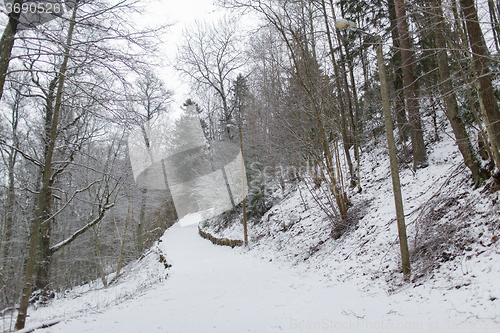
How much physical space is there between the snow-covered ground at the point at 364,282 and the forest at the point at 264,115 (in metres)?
0.22

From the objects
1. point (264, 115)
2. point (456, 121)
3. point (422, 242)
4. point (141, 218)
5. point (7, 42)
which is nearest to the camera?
point (7, 42)

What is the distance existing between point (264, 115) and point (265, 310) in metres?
9.47

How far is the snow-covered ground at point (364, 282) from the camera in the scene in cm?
359

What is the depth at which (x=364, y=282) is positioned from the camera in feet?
16.8

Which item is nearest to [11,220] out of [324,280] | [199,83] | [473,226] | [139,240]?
[139,240]

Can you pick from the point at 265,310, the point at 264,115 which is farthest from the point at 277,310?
the point at 264,115

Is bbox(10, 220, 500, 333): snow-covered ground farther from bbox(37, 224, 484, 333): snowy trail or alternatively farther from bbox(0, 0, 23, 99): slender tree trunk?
bbox(0, 0, 23, 99): slender tree trunk

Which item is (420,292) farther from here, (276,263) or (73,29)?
(73,29)

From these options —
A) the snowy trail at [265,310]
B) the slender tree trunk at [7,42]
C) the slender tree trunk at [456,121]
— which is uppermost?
the slender tree trunk at [7,42]

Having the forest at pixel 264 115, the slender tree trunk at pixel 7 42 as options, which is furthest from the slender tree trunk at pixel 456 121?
the slender tree trunk at pixel 7 42

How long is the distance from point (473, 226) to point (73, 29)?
23.9 feet

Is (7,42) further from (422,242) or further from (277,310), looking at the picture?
(422,242)

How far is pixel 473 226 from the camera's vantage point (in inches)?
177

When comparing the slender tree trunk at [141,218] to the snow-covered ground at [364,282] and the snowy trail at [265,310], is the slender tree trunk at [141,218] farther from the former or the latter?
the snowy trail at [265,310]
